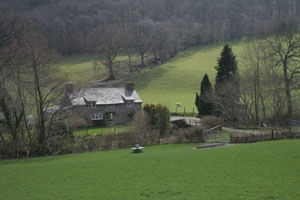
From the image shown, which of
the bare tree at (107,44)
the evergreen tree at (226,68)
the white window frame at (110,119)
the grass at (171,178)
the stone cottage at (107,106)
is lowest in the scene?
the grass at (171,178)

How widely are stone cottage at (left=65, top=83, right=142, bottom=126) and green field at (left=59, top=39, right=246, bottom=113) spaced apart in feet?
21.2

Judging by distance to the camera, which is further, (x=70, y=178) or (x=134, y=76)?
(x=134, y=76)

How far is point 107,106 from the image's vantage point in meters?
44.8

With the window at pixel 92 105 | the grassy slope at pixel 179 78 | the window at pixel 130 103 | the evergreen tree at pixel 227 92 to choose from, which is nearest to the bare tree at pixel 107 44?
the grassy slope at pixel 179 78

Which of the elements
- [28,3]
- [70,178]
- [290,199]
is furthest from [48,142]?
[28,3]

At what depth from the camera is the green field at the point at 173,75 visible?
191 feet

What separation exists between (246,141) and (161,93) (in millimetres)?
38234

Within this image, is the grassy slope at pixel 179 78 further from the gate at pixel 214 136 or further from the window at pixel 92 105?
the gate at pixel 214 136

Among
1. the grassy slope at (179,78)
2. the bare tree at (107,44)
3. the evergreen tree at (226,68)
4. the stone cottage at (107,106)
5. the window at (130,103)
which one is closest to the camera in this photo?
the evergreen tree at (226,68)

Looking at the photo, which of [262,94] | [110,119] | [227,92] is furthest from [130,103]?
[262,94]

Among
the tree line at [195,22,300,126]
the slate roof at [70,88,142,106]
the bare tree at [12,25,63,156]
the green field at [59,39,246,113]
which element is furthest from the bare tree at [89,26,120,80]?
the bare tree at [12,25,63,156]

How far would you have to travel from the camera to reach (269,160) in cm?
1523

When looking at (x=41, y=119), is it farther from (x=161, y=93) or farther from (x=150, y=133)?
(x=161, y=93)

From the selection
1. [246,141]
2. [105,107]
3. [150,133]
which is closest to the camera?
[246,141]
